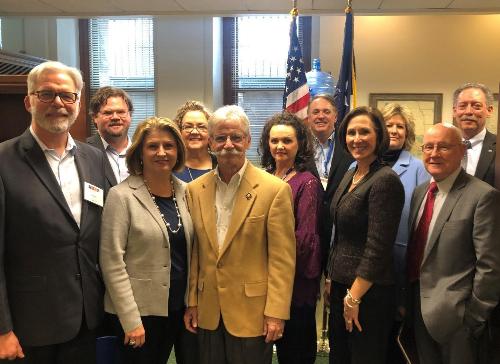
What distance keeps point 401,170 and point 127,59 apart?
15.6ft

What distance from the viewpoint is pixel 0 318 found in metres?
1.66

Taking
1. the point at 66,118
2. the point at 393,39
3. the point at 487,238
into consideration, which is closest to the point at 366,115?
the point at 487,238

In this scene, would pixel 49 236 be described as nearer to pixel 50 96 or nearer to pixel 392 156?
pixel 50 96

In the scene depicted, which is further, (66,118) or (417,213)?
(417,213)

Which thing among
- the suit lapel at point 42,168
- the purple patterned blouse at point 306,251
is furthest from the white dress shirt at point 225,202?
the suit lapel at point 42,168

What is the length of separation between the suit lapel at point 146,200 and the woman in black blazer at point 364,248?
846 mm

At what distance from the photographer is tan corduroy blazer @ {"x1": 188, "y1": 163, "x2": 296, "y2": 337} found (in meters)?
1.90

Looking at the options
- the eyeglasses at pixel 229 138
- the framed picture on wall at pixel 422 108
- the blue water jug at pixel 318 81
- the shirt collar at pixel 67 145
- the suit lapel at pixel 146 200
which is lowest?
the suit lapel at pixel 146 200

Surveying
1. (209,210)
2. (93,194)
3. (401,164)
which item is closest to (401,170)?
(401,164)

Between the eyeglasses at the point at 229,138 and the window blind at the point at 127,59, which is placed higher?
the window blind at the point at 127,59

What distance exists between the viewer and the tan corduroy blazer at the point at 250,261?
6.24ft

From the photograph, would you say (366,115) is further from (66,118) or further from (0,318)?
(0,318)

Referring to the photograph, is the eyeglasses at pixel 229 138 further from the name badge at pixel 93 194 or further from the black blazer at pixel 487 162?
the black blazer at pixel 487 162

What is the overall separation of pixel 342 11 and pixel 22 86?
2.95m
